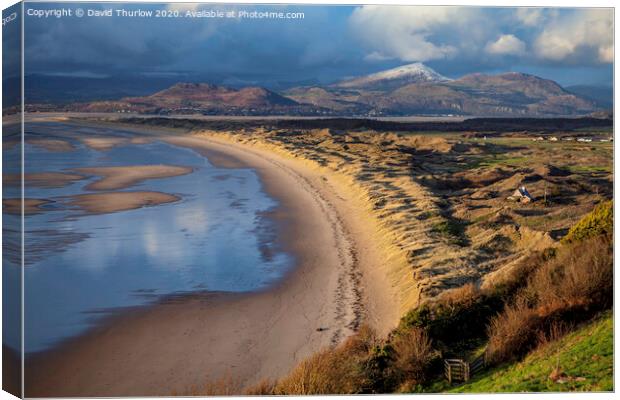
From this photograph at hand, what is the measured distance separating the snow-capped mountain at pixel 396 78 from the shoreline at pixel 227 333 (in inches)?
96.9

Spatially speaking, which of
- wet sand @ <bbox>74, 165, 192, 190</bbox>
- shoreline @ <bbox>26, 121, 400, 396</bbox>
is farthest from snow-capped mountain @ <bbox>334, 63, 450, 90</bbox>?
wet sand @ <bbox>74, 165, 192, 190</bbox>

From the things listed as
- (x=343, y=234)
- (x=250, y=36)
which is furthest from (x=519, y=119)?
(x=250, y=36)

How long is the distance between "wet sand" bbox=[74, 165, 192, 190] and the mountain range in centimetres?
96

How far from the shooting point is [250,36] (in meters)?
12.8

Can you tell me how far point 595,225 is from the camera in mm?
12758

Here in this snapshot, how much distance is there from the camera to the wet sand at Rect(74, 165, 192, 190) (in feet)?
43.9

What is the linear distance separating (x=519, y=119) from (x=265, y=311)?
569cm

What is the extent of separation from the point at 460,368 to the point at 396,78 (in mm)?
4990

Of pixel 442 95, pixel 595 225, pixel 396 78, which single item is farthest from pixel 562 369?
pixel 396 78

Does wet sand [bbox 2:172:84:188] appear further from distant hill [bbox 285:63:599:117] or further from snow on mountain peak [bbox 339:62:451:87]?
snow on mountain peak [bbox 339:62:451:87]

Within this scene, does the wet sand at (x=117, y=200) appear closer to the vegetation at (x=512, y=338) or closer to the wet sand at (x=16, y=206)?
the wet sand at (x=16, y=206)

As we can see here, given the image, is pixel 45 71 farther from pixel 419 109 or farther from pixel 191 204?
pixel 419 109

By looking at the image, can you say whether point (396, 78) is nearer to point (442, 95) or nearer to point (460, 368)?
point (442, 95)

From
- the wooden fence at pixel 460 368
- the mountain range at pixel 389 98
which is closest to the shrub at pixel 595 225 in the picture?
the mountain range at pixel 389 98
